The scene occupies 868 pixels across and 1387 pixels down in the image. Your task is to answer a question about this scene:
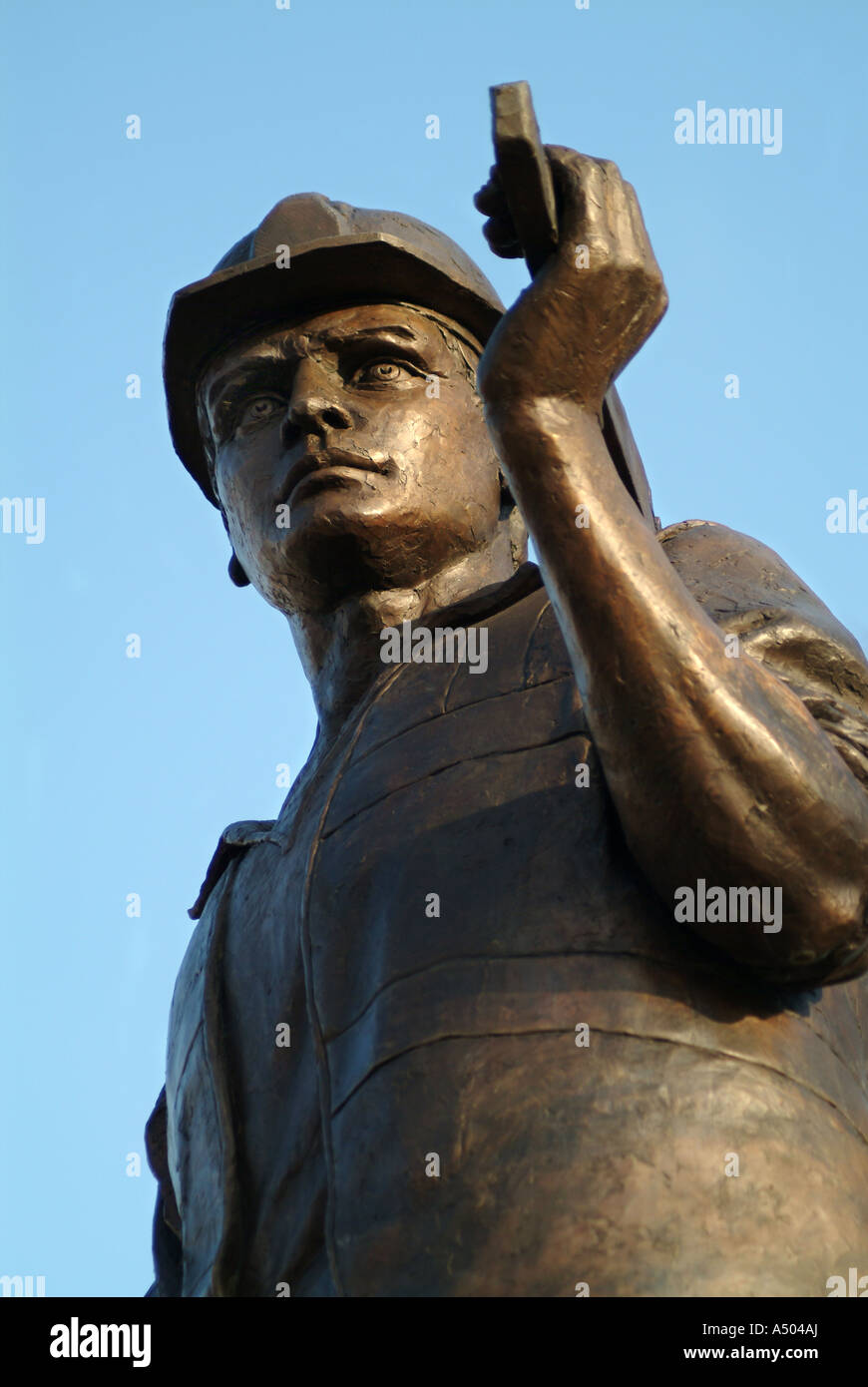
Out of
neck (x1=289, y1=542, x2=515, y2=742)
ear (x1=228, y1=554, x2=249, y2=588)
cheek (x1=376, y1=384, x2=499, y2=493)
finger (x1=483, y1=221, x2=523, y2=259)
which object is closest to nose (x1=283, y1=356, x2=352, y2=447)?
cheek (x1=376, y1=384, x2=499, y2=493)

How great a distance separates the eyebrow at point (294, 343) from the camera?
25.7 ft

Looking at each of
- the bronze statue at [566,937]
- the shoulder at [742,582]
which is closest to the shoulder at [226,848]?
the bronze statue at [566,937]

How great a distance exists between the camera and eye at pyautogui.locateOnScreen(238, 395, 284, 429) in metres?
8.00

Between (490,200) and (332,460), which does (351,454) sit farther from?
(490,200)

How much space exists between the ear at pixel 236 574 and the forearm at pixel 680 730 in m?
2.92

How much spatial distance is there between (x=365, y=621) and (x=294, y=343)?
99cm

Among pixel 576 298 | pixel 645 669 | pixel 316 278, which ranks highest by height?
pixel 316 278

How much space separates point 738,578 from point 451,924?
161 centimetres

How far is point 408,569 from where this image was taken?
7.67 metres

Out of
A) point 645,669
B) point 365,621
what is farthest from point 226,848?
point 645,669

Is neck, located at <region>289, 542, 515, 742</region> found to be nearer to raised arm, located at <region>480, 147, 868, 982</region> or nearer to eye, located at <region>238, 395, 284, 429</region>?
eye, located at <region>238, 395, 284, 429</region>

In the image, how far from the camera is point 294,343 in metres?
7.88

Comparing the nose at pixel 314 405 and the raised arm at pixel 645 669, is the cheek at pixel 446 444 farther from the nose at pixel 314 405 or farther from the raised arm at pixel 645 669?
the raised arm at pixel 645 669

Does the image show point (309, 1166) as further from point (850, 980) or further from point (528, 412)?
point (528, 412)
